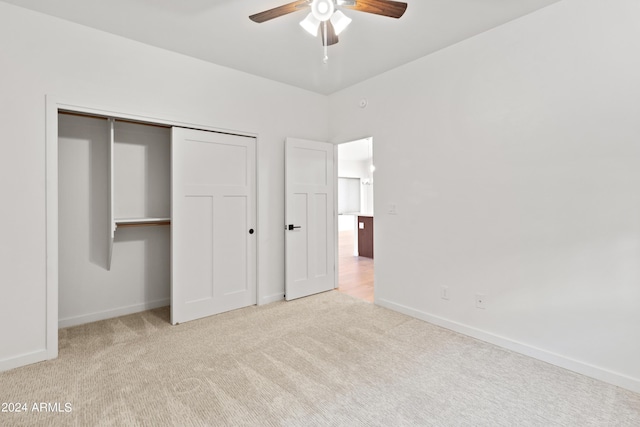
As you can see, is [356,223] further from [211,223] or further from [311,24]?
[311,24]

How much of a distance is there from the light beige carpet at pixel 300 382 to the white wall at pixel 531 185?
0.32 metres

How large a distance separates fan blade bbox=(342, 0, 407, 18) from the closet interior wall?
8.39 feet

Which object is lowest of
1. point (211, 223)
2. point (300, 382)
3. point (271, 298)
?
point (300, 382)

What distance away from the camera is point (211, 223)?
337cm

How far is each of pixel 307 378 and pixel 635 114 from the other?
110 inches

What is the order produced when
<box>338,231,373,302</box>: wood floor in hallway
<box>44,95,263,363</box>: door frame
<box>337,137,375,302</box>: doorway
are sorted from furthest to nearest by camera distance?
<box>337,137,375,302</box>: doorway
<box>338,231,373,302</box>: wood floor in hallway
<box>44,95,263,363</box>: door frame

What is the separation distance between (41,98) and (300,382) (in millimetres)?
2905

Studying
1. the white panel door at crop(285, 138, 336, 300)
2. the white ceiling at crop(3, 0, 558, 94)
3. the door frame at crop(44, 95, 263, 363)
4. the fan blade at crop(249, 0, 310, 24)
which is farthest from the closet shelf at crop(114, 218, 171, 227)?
the fan blade at crop(249, 0, 310, 24)

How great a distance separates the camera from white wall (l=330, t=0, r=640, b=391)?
82.6 inches

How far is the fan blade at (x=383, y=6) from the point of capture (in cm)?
186

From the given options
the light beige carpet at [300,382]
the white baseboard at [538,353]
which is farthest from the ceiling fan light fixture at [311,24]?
the white baseboard at [538,353]

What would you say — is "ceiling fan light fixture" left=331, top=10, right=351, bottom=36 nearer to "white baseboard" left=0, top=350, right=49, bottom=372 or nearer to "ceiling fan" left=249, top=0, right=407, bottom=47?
"ceiling fan" left=249, top=0, right=407, bottom=47

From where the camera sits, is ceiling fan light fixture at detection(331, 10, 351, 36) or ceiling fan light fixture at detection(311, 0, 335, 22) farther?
ceiling fan light fixture at detection(331, 10, 351, 36)

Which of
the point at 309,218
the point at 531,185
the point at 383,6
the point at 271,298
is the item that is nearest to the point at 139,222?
the point at 271,298
